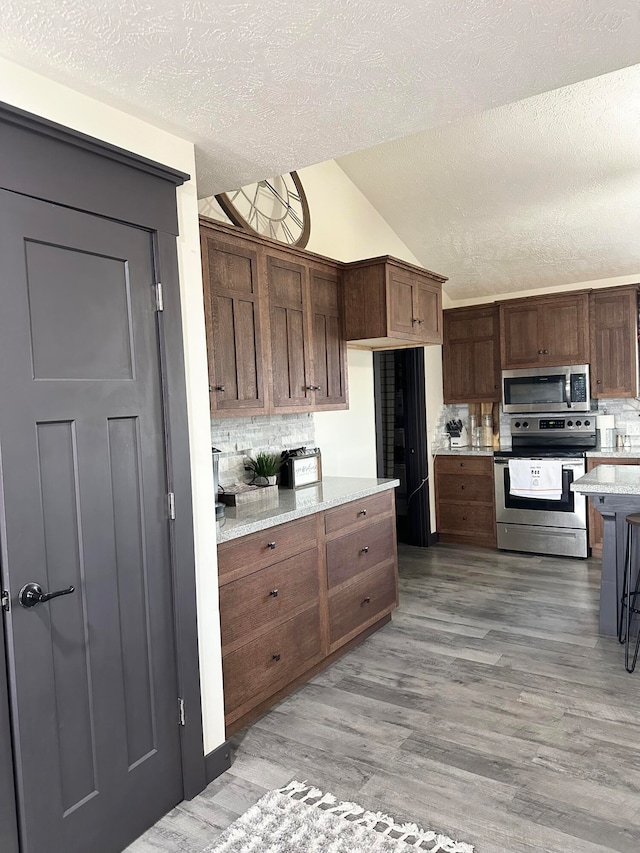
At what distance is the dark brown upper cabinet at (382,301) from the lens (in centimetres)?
394

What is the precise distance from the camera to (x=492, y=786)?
229 centimetres

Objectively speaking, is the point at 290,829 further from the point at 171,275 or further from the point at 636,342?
→ the point at 636,342

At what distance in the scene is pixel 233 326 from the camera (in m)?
3.12

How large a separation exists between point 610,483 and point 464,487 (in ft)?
7.91

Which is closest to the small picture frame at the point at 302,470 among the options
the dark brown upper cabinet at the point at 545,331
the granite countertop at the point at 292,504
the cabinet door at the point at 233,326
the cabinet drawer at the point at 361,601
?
the granite countertop at the point at 292,504

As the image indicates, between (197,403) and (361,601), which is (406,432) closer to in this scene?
(361,601)

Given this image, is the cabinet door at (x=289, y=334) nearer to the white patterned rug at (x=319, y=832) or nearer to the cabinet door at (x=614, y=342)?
the white patterned rug at (x=319, y=832)

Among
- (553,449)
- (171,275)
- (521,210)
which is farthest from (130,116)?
(553,449)

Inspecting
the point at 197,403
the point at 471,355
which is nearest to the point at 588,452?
the point at 471,355

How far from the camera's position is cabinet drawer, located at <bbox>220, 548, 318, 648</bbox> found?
263 cm

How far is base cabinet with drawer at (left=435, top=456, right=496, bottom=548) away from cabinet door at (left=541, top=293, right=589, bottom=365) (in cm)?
113

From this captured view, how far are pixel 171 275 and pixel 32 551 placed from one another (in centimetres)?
105

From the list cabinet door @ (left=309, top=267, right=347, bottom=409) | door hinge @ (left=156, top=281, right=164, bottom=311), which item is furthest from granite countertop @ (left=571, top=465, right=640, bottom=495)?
door hinge @ (left=156, top=281, right=164, bottom=311)

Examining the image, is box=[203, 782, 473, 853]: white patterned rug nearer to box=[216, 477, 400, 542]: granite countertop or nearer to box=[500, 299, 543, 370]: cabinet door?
box=[216, 477, 400, 542]: granite countertop
